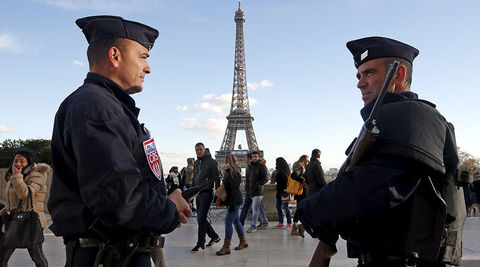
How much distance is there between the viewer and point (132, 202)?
1.78 m

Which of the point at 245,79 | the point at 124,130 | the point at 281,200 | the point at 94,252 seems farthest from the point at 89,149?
the point at 245,79

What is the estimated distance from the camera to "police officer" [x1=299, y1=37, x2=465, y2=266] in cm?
173

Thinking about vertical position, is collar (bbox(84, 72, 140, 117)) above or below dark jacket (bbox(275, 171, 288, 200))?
above

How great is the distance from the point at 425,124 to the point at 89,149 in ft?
4.50

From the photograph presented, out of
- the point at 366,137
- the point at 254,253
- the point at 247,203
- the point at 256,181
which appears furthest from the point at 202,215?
the point at 366,137

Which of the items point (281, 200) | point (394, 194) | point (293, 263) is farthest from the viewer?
point (281, 200)

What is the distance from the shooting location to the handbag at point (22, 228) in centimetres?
471

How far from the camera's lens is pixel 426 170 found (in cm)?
176

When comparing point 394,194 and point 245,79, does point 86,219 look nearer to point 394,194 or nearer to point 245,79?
point 394,194

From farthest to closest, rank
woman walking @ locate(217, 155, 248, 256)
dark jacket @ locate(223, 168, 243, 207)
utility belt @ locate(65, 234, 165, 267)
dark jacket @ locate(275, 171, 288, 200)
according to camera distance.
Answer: dark jacket @ locate(275, 171, 288, 200), dark jacket @ locate(223, 168, 243, 207), woman walking @ locate(217, 155, 248, 256), utility belt @ locate(65, 234, 165, 267)

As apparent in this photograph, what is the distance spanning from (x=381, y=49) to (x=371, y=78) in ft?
0.50

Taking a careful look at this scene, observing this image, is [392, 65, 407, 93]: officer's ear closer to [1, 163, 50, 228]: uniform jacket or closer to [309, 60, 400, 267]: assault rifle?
[309, 60, 400, 267]: assault rifle

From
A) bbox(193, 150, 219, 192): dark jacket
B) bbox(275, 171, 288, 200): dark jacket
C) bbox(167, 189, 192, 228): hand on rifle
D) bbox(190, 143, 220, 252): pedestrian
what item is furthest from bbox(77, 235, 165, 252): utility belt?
bbox(275, 171, 288, 200): dark jacket

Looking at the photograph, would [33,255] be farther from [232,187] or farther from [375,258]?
[375,258]
